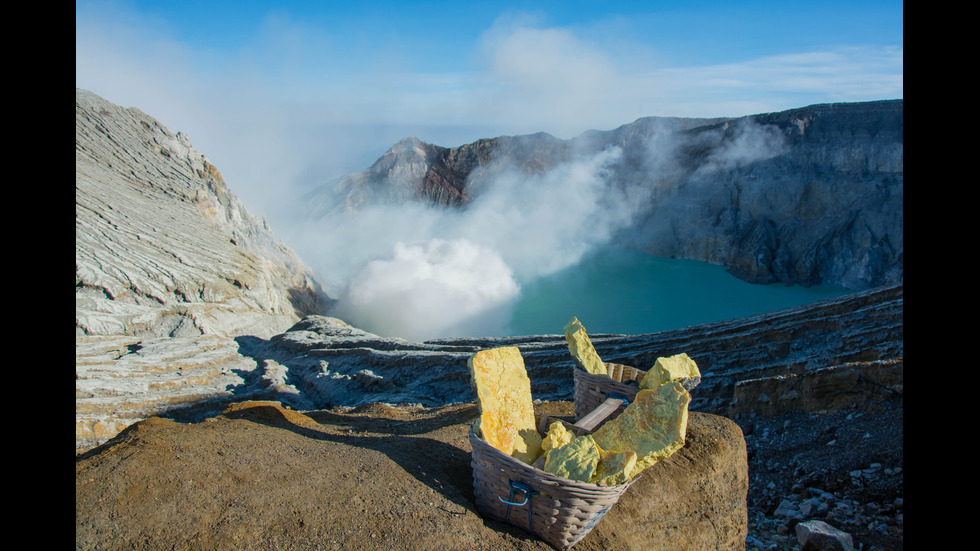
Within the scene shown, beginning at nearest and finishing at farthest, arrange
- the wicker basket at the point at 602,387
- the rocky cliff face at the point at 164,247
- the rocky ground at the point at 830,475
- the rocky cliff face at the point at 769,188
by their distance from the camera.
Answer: the wicker basket at the point at 602,387, the rocky ground at the point at 830,475, the rocky cliff face at the point at 164,247, the rocky cliff face at the point at 769,188

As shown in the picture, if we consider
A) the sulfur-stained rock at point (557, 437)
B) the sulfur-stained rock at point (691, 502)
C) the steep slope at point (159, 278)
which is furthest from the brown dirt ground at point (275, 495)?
the steep slope at point (159, 278)

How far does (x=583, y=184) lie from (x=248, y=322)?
17.8 metres

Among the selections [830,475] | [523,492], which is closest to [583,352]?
[523,492]

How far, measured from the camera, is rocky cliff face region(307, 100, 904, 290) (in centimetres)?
1928

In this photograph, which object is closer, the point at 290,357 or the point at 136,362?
the point at 136,362

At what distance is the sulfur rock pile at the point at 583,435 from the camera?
2.64 metres

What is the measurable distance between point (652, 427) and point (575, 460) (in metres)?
0.53

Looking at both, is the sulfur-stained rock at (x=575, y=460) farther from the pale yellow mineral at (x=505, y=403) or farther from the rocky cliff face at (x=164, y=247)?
the rocky cliff face at (x=164, y=247)

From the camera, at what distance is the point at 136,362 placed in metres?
8.95

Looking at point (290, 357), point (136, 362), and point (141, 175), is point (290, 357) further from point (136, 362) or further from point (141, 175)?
point (141, 175)

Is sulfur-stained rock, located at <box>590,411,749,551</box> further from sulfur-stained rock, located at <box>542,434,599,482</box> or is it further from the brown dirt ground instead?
sulfur-stained rock, located at <box>542,434,599,482</box>

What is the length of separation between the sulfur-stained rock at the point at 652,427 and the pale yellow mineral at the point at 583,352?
3.26 ft

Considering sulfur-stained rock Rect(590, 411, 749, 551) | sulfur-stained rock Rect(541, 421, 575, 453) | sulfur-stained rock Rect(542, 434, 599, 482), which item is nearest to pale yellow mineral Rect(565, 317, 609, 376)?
sulfur-stained rock Rect(590, 411, 749, 551)

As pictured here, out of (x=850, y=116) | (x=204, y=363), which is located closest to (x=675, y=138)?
(x=850, y=116)
